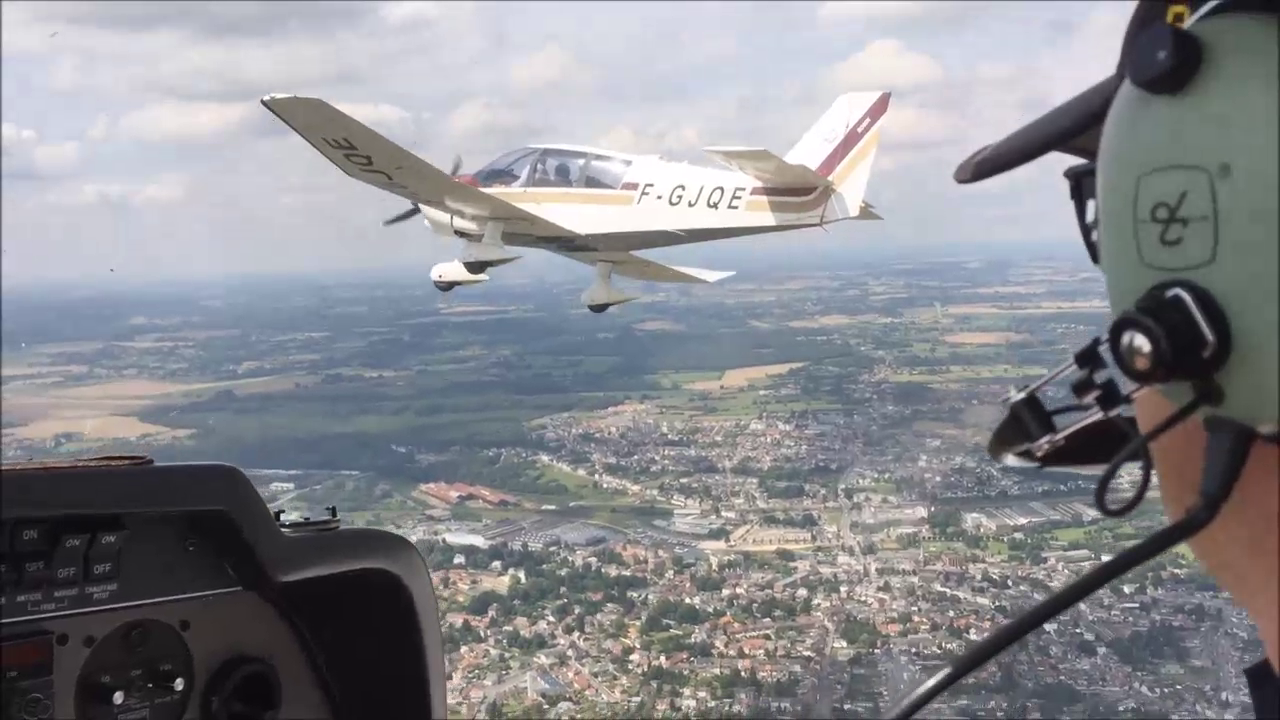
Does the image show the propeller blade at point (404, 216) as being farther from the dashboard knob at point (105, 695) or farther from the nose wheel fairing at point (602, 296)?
the dashboard knob at point (105, 695)

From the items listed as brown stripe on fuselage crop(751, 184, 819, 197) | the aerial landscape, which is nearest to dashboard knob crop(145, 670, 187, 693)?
the aerial landscape

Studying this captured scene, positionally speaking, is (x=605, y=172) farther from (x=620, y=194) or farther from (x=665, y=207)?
(x=665, y=207)

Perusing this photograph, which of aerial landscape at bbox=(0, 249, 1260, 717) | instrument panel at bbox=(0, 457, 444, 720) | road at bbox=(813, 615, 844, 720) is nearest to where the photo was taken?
instrument panel at bbox=(0, 457, 444, 720)

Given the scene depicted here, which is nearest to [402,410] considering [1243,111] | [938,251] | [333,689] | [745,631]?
[745,631]

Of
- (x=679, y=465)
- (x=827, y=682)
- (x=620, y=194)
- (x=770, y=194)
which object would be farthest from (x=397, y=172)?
(x=827, y=682)

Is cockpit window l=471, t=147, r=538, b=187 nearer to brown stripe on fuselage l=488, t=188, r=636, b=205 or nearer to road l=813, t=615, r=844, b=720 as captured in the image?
brown stripe on fuselage l=488, t=188, r=636, b=205

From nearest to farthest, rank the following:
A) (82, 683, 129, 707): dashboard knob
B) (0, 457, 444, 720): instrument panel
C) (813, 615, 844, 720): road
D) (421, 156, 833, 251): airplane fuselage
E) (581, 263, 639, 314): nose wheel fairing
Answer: (0, 457, 444, 720): instrument panel < (82, 683, 129, 707): dashboard knob < (813, 615, 844, 720): road < (581, 263, 639, 314): nose wheel fairing < (421, 156, 833, 251): airplane fuselage
